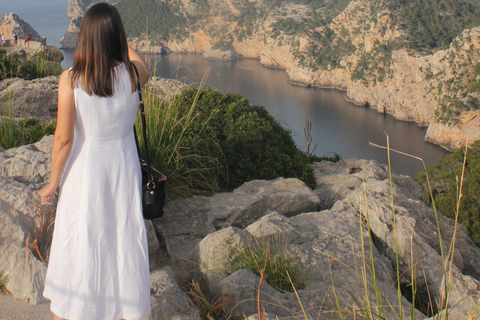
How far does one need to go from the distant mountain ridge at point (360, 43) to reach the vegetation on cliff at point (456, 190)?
17008mm

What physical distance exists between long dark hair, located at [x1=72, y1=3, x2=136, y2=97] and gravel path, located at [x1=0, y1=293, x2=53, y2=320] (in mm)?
1577

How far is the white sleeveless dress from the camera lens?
230 centimetres

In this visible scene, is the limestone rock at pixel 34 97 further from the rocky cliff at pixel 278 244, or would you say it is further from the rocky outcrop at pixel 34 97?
the rocky cliff at pixel 278 244

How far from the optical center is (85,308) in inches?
91.3

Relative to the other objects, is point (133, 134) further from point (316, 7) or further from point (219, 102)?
point (316, 7)

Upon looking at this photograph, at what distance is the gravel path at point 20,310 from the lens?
281cm

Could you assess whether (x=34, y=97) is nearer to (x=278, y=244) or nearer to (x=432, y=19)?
(x=278, y=244)

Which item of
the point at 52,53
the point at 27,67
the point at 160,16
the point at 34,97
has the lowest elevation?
the point at 160,16

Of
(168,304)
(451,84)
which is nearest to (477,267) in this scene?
(168,304)

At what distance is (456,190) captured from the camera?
10539 mm

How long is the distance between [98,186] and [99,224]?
0.20 m

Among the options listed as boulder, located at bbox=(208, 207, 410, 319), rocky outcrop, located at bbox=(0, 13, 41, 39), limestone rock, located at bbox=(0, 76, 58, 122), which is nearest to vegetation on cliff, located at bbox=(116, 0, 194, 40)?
rocky outcrop, located at bbox=(0, 13, 41, 39)

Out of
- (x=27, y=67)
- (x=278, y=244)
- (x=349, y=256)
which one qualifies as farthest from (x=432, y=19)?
(x=278, y=244)

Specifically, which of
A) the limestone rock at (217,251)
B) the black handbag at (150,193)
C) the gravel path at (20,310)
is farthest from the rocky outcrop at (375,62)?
the black handbag at (150,193)
